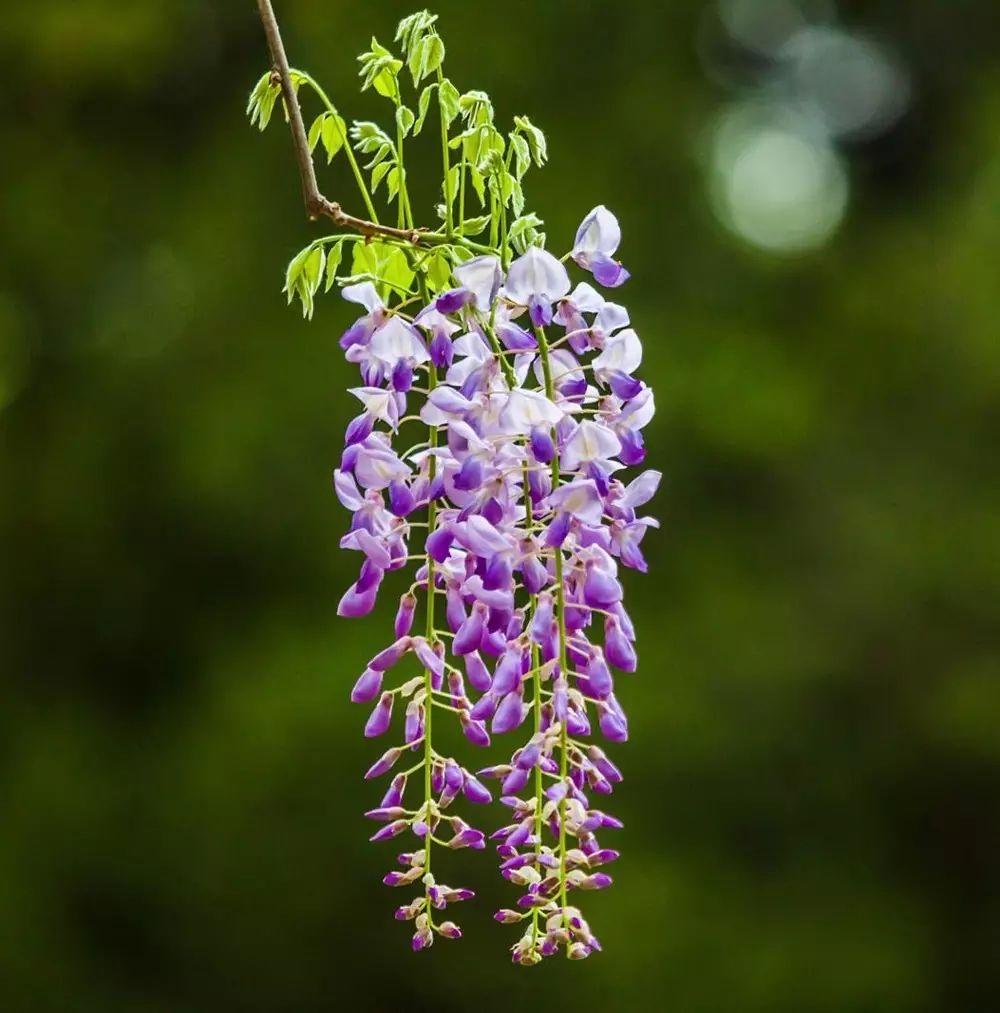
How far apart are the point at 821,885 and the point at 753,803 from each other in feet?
1.35

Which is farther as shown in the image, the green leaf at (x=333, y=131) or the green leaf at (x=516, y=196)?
the green leaf at (x=333, y=131)

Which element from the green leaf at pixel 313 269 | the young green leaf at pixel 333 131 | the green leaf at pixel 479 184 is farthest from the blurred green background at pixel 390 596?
the green leaf at pixel 479 184

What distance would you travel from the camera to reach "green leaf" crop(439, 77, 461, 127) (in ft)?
4.81

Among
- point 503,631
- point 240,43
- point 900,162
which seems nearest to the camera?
point 503,631

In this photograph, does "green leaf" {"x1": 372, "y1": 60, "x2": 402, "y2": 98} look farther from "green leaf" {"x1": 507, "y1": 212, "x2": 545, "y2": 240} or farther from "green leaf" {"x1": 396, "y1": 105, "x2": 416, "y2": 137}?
"green leaf" {"x1": 507, "y1": 212, "x2": 545, "y2": 240}

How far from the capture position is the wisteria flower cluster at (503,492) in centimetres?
135

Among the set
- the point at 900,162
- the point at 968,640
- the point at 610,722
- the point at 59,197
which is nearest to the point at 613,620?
the point at 610,722

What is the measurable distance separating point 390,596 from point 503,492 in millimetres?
4343

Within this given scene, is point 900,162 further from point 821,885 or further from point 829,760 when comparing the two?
point 821,885

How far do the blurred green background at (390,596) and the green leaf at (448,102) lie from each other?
Answer: 4.20 metres

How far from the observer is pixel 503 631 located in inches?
55.0

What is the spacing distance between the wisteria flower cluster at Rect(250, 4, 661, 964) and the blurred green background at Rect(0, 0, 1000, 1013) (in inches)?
164

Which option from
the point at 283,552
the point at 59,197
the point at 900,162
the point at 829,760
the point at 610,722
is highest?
the point at 900,162

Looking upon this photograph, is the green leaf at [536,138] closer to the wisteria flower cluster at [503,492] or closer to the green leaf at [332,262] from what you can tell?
the wisteria flower cluster at [503,492]
